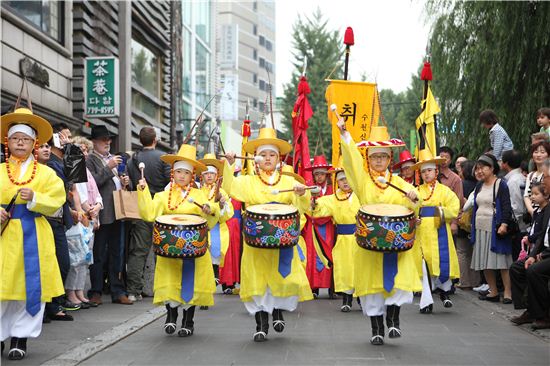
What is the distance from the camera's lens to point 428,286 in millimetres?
9312

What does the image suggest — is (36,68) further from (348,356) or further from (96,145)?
(348,356)

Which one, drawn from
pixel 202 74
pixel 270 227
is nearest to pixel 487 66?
pixel 270 227

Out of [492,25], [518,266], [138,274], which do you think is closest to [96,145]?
[138,274]

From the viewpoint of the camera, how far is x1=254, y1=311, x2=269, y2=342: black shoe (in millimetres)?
7246

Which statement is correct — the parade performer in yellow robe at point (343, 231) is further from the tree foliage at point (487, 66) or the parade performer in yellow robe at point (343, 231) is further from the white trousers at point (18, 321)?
the tree foliage at point (487, 66)

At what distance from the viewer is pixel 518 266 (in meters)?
8.66

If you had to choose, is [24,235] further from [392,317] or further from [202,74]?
[202,74]

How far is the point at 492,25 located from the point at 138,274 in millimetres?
8130

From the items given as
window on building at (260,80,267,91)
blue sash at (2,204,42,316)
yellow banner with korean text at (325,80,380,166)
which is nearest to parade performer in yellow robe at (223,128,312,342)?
blue sash at (2,204,42,316)

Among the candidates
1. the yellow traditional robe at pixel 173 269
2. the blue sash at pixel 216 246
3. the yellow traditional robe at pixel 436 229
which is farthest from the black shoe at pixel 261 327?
the blue sash at pixel 216 246

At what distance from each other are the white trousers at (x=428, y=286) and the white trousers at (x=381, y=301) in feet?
6.69

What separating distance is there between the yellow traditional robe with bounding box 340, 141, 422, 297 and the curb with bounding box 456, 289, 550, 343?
152cm

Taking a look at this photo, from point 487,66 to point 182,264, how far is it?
8525mm

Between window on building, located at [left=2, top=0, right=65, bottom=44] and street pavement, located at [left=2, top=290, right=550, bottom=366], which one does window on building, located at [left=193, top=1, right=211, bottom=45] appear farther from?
street pavement, located at [left=2, top=290, right=550, bottom=366]
